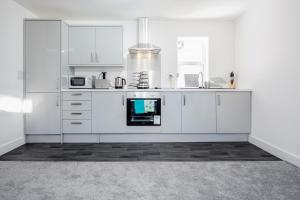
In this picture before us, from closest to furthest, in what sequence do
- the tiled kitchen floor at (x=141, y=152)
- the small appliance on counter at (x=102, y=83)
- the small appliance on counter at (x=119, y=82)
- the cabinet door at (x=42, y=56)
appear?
the tiled kitchen floor at (x=141, y=152)
the cabinet door at (x=42, y=56)
the small appliance on counter at (x=102, y=83)
the small appliance on counter at (x=119, y=82)

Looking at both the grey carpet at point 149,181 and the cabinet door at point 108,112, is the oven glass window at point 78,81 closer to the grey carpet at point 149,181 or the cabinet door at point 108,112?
the cabinet door at point 108,112

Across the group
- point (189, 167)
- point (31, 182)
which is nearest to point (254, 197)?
point (189, 167)

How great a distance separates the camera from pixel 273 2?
322 cm

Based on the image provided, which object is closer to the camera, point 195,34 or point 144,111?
point 144,111

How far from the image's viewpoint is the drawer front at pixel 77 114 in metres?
3.99

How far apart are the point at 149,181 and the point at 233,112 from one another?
7.68ft

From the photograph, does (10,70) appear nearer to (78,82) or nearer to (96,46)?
(78,82)

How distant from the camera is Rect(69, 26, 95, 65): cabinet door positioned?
448cm

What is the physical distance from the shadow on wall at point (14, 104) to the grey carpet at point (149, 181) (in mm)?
963

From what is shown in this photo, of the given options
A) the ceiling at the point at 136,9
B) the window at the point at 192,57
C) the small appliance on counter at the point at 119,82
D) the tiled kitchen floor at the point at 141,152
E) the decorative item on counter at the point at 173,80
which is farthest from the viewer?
the window at the point at 192,57

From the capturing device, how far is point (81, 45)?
4504 mm

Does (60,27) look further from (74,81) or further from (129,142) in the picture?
(129,142)

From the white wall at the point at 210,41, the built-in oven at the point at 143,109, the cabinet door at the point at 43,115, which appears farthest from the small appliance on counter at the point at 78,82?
the white wall at the point at 210,41

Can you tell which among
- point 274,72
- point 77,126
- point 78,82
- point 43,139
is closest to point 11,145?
point 43,139
